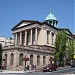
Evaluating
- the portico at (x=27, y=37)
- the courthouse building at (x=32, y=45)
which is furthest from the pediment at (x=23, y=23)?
the portico at (x=27, y=37)

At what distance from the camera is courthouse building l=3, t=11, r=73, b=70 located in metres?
70.9

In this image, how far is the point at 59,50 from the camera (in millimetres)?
81375

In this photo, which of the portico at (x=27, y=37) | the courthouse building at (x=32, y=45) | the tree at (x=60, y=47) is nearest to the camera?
the courthouse building at (x=32, y=45)

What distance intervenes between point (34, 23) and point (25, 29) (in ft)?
15.5

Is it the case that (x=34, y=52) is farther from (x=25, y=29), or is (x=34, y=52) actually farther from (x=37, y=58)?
(x=25, y=29)

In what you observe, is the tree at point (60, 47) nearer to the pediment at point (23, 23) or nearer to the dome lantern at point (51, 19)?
the pediment at point (23, 23)

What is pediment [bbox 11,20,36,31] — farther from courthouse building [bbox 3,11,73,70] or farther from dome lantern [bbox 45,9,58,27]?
dome lantern [bbox 45,9,58,27]

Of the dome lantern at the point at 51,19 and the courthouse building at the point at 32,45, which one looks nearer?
the courthouse building at the point at 32,45

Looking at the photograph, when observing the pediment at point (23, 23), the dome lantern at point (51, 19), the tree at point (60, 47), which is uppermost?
the dome lantern at point (51, 19)

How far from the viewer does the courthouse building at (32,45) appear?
70.9 metres

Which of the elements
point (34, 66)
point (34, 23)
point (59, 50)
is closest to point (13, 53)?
point (34, 66)

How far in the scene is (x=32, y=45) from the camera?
89125 mm

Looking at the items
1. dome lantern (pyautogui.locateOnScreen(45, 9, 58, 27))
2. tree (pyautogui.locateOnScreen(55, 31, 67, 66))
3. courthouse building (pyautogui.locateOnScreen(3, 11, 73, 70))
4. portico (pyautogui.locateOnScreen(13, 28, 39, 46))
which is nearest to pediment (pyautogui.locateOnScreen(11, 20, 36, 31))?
courthouse building (pyautogui.locateOnScreen(3, 11, 73, 70))

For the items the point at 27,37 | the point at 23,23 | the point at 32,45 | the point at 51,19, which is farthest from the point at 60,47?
the point at 51,19
